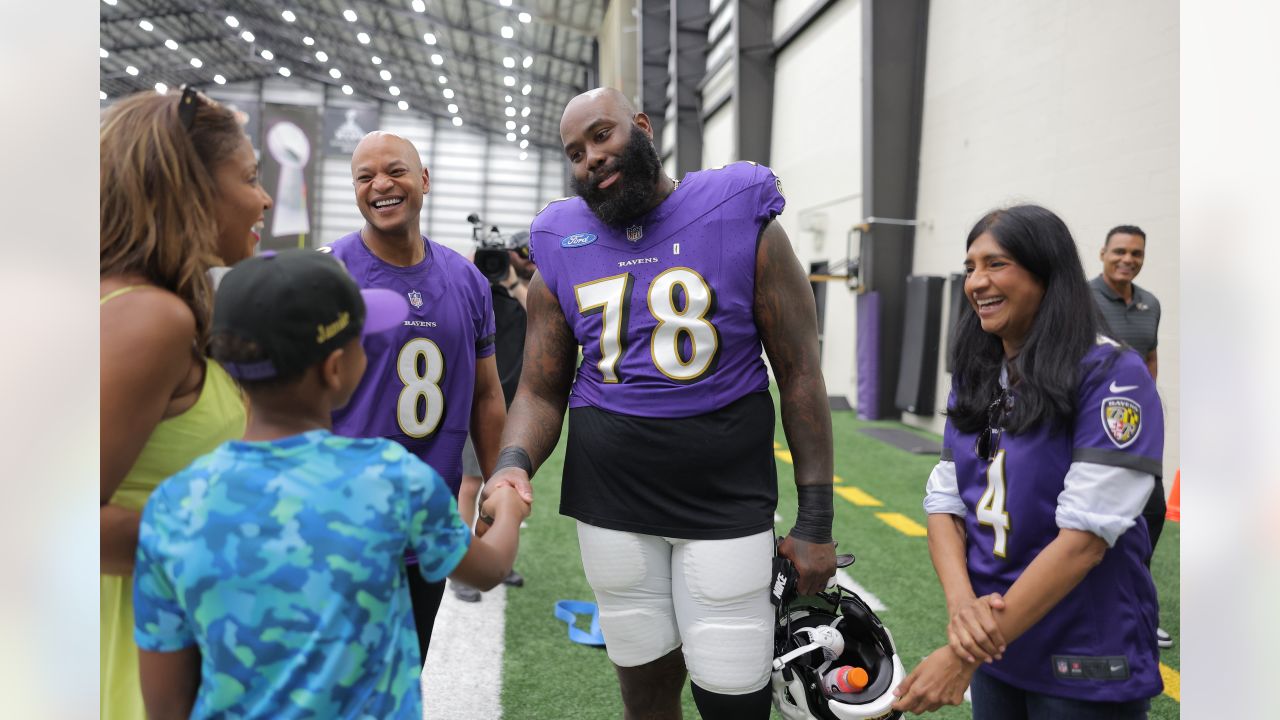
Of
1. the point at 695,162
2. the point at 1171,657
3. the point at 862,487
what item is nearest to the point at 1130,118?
the point at 862,487

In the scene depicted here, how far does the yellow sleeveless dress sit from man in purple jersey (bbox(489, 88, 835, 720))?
0.74 m

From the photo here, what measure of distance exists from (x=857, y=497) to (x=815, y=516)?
16.5ft

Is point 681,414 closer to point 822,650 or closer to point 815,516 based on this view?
point 815,516

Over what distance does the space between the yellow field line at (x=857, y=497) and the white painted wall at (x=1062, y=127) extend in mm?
2301

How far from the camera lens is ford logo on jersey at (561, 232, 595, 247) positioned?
7.07ft

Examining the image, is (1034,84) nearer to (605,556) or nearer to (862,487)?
(862,487)

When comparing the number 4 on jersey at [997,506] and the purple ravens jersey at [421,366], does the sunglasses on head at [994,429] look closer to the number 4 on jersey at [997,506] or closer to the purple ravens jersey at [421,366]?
the number 4 on jersey at [997,506]

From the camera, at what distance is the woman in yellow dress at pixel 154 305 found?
3.88 feet

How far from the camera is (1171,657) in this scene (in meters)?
3.73

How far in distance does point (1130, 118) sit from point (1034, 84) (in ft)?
5.38

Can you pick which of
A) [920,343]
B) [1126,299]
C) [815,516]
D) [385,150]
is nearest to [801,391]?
[815,516]

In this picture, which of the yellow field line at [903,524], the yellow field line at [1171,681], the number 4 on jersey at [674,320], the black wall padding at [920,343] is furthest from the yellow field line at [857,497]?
the number 4 on jersey at [674,320]

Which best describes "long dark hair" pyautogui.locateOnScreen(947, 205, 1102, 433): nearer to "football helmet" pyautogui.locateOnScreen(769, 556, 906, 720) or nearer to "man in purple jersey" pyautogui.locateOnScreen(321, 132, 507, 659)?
"football helmet" pyautogui.locateOnScreen(769, 556, 906, 720)

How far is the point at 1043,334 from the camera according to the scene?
68.1 inches
